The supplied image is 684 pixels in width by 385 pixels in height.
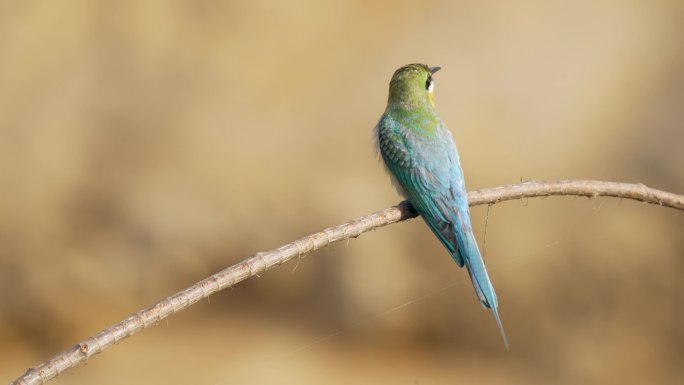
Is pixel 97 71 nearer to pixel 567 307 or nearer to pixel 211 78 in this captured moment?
pixel 211 78

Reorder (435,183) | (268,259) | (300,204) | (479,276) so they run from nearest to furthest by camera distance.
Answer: (268,259) → (479,276) → (435,183) → (300,204)

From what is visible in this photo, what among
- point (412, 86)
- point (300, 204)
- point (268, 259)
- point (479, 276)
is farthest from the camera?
point (300, 204)

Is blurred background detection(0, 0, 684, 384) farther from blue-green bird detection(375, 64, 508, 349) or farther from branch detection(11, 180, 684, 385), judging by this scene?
branch detection(11, 180, 684, 385)

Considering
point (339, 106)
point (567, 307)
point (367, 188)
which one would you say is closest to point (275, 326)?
point (367, 188)

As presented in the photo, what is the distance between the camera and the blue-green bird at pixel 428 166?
2.71m

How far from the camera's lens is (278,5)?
14.6 feet

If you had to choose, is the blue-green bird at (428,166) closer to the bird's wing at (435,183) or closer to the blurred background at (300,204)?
the bird's wing at (435,183)

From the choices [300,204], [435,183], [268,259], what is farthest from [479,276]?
[300,204]

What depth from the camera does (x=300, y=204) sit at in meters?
4.37

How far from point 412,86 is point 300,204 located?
1.35 metres

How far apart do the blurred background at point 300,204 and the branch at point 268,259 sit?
1602mm

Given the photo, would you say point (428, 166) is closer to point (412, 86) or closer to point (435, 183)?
point (435, 183)

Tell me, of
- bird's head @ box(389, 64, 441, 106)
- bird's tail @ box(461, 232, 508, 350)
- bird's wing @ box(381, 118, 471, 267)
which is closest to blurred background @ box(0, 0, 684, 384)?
bird's head @ box(389, 64, 441, 106)

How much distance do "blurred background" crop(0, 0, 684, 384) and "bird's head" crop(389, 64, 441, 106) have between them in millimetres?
1060
